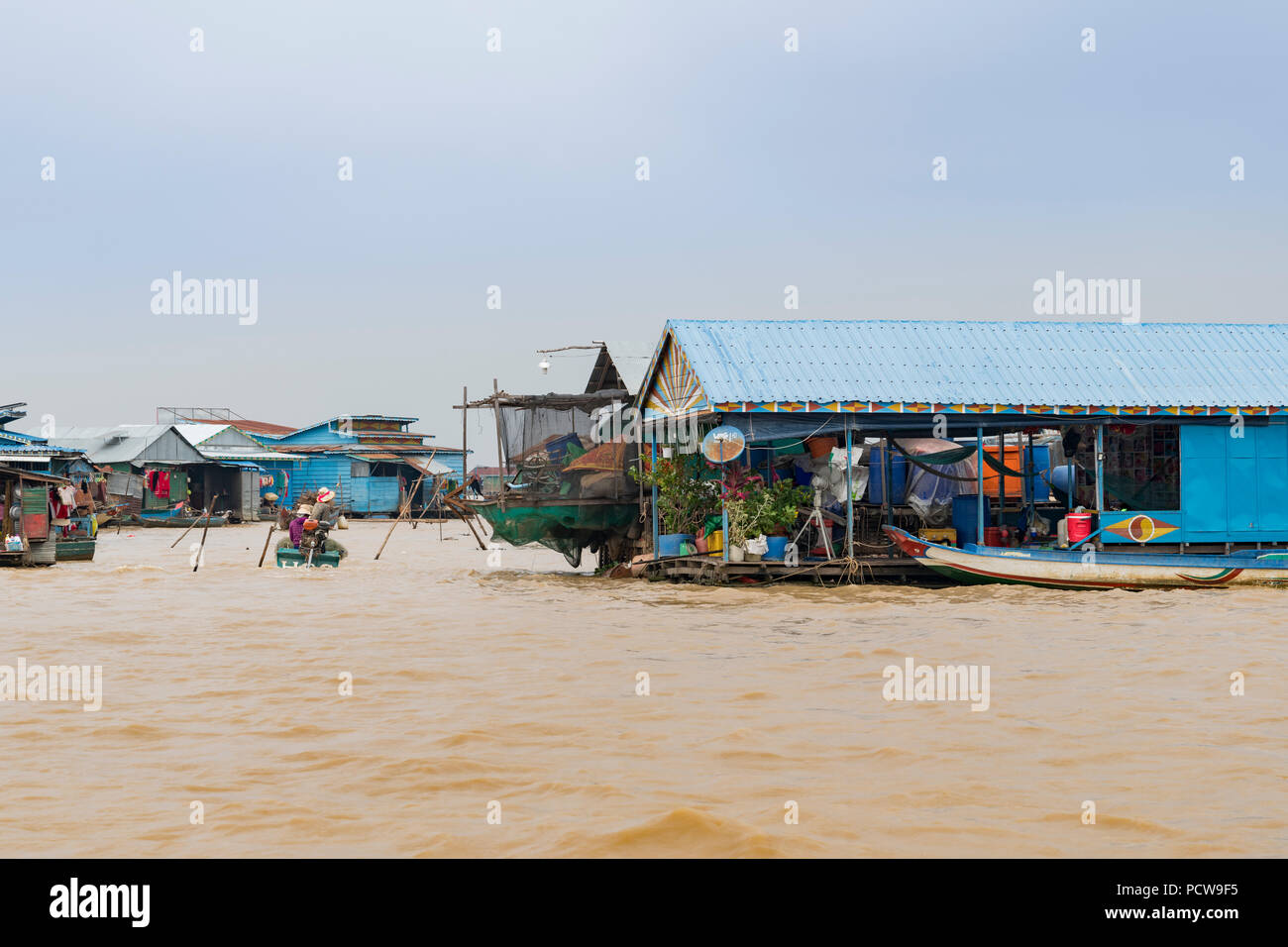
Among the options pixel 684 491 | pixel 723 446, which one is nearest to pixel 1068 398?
pixel 723 446

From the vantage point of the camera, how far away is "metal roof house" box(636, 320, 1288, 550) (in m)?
16.5

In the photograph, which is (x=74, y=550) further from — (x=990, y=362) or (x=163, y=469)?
(x=990, y=362)

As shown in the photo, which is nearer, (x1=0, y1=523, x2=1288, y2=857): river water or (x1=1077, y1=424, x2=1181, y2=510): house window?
(x1=0, y1=523, x2=1288, y2=857): river water

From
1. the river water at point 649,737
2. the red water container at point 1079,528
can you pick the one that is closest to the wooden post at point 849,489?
the river water at point 649,737

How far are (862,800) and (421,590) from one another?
1294 centimetres

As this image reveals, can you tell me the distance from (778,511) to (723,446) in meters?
1.37

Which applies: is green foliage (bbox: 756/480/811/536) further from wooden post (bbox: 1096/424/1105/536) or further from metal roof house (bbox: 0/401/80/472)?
metal roof house (bbox: 0/401/80/472)

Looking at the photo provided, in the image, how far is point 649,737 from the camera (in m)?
6.61

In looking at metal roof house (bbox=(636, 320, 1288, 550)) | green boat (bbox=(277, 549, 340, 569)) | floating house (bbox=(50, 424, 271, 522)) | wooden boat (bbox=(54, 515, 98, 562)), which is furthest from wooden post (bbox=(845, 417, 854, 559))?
floating house (bbox=(50, 424, 271, 522))

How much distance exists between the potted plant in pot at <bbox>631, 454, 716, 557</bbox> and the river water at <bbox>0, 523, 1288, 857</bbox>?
13.4 feet

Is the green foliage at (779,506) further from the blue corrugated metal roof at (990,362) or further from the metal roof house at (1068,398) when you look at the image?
the blue corrugated metal roof at (990,362)

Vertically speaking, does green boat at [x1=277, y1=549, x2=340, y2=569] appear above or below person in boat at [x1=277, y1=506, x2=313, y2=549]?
below

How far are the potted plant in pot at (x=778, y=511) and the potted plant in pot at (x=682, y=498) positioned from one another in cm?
121

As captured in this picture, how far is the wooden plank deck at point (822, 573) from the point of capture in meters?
16.2
